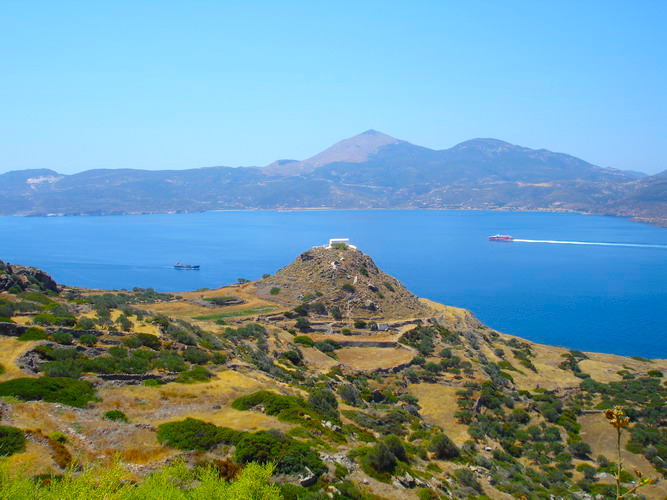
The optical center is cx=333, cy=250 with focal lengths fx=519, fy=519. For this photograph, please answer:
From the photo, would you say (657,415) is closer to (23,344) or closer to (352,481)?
(352,481)

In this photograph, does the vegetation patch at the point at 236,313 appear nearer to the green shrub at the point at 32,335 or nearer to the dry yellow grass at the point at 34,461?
the green shrub at the point at 32,335

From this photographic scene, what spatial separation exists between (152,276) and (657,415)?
309 ft

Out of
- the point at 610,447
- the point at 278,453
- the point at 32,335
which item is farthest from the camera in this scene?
the point at 610,447

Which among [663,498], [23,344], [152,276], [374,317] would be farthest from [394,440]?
[152,276]

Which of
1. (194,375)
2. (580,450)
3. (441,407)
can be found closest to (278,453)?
(194,375)

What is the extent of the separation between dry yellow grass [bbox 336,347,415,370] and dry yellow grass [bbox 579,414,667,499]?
1348 centimetres

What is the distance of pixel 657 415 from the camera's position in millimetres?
35594

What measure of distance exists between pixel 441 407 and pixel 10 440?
26.1m

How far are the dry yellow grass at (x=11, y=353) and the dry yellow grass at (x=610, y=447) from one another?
1171 inches

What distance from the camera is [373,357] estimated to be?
42719 mm

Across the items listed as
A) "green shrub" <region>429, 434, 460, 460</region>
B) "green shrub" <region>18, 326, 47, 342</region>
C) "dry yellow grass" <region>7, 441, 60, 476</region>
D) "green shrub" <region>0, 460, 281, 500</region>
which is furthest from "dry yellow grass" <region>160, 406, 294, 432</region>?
"green shrub" <region>18, 326, 47, 342</region>

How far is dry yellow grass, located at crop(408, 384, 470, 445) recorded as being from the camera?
30781mm

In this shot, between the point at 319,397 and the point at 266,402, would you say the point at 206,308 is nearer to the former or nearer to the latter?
the point at 319,397

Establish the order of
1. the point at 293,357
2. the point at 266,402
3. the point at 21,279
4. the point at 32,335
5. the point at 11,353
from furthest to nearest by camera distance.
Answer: the point at 21,279, the point at 293,357, the point at 32,335, the point at 11,353, the point at 266,402
